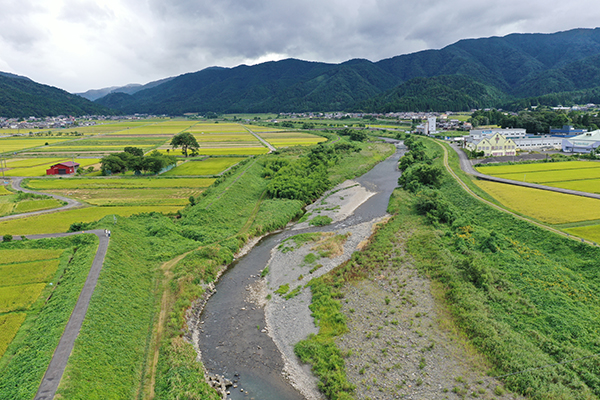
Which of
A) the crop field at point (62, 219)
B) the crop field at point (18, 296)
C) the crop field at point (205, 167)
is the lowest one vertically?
the crop field at point (18, 296)

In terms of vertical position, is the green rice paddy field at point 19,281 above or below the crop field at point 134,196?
below

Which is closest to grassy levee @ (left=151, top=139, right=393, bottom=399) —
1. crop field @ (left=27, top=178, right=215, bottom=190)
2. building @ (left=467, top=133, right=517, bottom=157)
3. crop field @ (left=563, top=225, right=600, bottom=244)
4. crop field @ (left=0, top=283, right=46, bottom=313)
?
crop field @ (left=27, top=178, right=215, bottom=190)

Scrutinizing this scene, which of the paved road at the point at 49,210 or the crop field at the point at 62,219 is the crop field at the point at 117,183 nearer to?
the paved road at the point at 49,210

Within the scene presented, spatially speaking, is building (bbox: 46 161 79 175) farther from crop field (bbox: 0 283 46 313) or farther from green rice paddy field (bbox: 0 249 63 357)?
crop field (bbox: 0 283 46 313)

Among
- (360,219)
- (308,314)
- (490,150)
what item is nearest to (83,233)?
(308,314)

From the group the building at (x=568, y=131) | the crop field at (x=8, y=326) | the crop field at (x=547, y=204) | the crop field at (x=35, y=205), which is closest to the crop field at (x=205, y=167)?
the crop field at (x=35, y=205)

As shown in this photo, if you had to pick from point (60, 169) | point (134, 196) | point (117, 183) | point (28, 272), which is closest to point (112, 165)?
point (117, 183)

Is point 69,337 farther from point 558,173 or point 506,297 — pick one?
point 558,173
